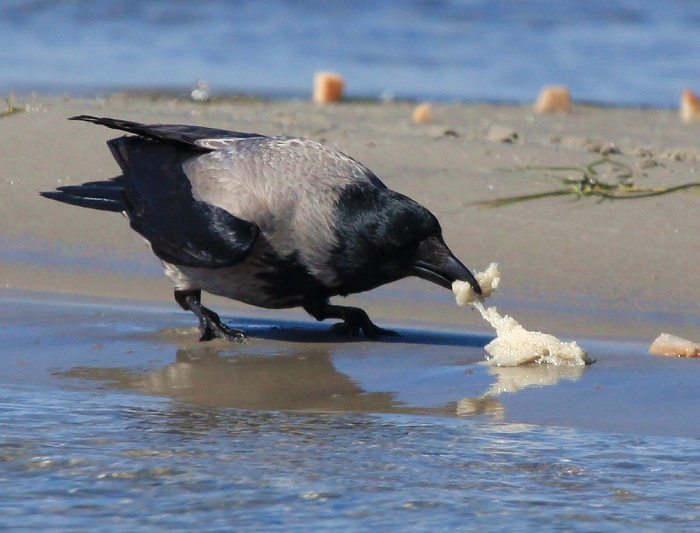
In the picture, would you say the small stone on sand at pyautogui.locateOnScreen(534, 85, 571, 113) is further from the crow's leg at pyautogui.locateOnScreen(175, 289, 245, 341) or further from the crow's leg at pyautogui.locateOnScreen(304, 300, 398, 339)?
the crow's leg at pyautogui.locateOnScreen(175, 289, 245, 341)

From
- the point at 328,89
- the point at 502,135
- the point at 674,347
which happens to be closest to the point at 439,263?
the point at 674,347

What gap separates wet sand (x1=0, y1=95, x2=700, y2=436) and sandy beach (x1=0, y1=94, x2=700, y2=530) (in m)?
0.01

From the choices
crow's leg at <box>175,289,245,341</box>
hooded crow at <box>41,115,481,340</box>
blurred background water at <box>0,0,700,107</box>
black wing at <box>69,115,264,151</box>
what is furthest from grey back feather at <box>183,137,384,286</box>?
blurred background water at <box>0,0,700,107</box>

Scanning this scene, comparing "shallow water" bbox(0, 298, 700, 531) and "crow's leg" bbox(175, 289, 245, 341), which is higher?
"crow's leg" bbox(175, 289, 245, 341)

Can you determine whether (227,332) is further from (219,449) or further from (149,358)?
(219,449)

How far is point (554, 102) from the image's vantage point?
11.3 meters

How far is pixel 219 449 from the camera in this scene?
13.6 feet

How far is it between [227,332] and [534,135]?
441 centimetres

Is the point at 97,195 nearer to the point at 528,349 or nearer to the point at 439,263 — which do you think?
the point at 439,263

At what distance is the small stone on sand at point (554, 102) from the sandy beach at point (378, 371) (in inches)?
108

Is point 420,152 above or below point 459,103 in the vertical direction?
below

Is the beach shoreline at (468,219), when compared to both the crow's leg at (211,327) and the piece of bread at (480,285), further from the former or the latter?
the crow's leg at (211,327)

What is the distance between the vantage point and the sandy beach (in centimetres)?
384

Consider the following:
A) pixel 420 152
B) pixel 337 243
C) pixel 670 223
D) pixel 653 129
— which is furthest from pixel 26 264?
pixel 653 129
